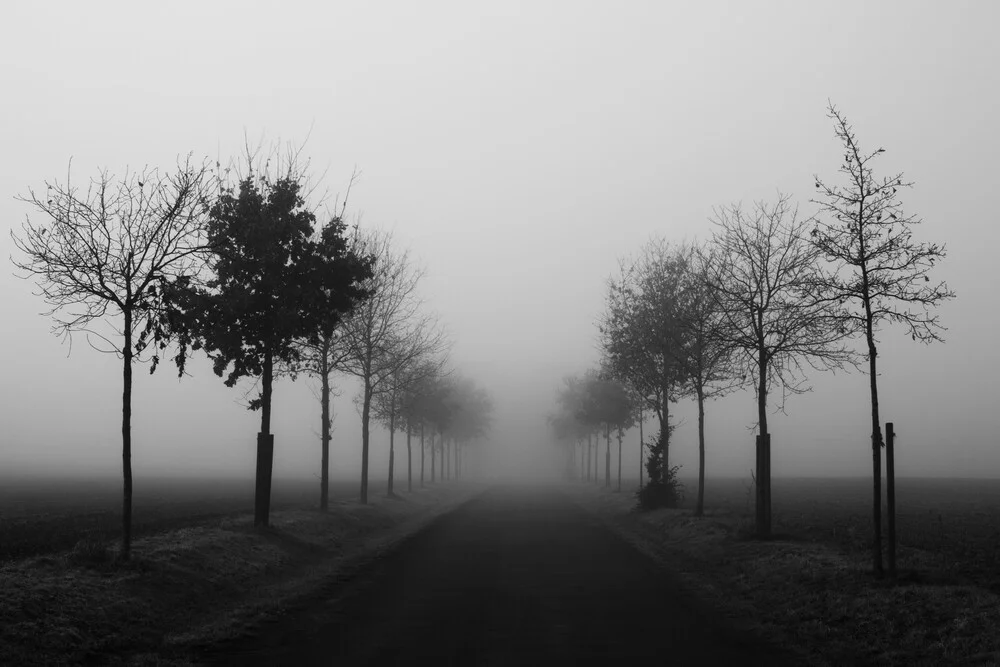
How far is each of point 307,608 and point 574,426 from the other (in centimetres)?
8421

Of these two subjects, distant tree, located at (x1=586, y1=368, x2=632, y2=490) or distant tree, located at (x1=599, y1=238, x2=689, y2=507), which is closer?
distant tree, located at (x1=599, y1=238, x2=689, y2=507)

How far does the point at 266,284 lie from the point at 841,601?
18237 mm

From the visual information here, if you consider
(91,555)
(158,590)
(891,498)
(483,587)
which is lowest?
(483,587)

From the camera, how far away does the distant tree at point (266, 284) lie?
24.4 metres

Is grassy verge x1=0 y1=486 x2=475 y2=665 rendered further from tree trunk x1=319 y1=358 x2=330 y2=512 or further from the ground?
tree trunk x1=319 y1=358 x2=330 y2=512

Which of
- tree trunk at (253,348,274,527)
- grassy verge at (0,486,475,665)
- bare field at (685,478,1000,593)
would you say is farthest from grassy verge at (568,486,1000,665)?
tree trunk at (253,348,274,527)

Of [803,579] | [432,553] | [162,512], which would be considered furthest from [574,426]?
[803,579]

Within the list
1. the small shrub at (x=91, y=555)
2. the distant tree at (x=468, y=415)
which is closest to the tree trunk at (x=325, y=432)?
the small shrub at (x=91, y=555)

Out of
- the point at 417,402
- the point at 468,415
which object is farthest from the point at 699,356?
the point at 468,415

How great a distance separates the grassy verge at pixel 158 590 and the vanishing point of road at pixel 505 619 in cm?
107

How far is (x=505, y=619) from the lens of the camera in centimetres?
1337

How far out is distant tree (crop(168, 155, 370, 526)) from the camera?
80.0 feet

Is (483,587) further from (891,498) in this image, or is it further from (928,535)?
(928,535)

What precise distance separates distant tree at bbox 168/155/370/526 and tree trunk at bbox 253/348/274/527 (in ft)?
0.10
